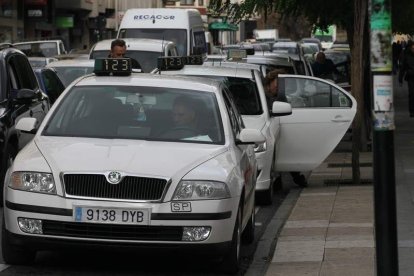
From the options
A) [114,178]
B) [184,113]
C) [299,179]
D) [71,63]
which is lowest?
[299,179]

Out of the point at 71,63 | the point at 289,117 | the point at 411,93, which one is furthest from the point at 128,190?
the point at 411,93

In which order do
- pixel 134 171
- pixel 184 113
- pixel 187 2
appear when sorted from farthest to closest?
pixel 187 2 → pixel 184 113 → pixel 134 171

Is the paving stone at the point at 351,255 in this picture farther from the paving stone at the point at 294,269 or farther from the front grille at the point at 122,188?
the front grille at the point at 122,188

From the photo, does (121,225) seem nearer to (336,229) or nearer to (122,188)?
(122,188)

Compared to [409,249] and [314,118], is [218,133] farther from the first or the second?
[314,118]

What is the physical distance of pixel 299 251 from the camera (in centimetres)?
928

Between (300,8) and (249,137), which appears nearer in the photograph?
(249,137)

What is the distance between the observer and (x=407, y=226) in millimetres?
10289

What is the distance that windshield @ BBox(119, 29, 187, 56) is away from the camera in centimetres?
2688

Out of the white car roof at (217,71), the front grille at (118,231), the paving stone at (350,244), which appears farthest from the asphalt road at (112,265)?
the white car roof at (217,71)

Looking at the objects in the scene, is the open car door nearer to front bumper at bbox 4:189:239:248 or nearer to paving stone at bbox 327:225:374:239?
paving stone at bbox 327:225:374:239

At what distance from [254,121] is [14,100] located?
2.86 meters

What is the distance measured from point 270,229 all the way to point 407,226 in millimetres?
1589

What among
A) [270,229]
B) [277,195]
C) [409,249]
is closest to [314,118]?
[277,195]
